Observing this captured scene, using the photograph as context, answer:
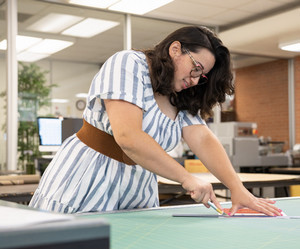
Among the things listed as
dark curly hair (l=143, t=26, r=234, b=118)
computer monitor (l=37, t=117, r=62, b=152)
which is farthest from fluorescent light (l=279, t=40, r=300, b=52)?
dark curly hair (l=143, t=26, r=234, b=118)

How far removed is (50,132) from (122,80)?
3.39 metres

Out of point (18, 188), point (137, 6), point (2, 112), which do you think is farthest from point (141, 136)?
point (137, 6)

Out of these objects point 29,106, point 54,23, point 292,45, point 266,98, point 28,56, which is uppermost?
point 54,23

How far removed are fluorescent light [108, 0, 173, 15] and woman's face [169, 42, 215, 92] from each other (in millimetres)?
4930

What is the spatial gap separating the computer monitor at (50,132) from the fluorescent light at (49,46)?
2.18 metres

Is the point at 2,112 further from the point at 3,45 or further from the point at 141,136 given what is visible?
the point at 141,136

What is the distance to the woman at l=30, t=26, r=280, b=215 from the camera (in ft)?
4.06

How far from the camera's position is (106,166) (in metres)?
1.33

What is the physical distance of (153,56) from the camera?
1456mm

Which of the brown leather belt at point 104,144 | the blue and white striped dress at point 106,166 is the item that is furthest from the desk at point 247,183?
the brown leather belt at point 104,144

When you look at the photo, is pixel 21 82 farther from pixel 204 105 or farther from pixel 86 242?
pixel 86 242

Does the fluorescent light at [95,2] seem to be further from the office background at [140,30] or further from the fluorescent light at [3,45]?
the fluorescent light at [3,45]

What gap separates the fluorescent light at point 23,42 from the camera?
5961 mm

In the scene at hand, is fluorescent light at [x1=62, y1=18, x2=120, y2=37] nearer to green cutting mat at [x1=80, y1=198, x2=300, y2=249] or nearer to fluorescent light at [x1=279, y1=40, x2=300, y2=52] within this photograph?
fluorescent light at [x1=279, y1=40, x2=300, y2=52]
